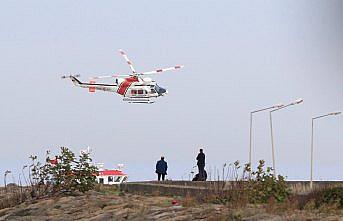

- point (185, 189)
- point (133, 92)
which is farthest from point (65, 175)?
point (133, 92)

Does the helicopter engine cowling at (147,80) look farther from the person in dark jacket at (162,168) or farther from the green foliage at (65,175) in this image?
the green foliage at (65,175)

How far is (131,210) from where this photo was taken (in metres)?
21.8

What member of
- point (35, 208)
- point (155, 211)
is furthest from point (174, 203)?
point (35, 208)

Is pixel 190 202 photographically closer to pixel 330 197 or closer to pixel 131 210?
pixel 131 210

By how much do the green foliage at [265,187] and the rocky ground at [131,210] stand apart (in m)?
1.70

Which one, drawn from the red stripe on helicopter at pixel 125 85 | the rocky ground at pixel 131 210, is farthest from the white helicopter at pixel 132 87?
the rocky ground at pixel 131 210

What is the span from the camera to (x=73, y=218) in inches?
890

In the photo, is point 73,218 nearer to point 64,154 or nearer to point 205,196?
point 205,196

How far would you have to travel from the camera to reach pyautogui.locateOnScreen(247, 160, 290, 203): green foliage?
23.2 m

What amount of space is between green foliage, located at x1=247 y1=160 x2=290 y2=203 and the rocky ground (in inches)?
66.9

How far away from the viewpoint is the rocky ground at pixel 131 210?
740 inches

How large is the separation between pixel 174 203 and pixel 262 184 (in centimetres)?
281

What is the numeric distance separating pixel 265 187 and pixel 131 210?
156 inches

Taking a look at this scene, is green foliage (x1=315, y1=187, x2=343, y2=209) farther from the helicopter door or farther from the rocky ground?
the helicopter door
